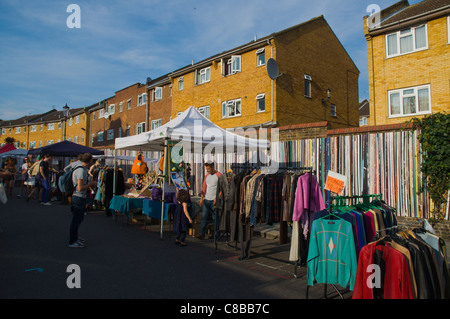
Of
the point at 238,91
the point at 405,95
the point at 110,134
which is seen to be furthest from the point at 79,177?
the point at 110,134

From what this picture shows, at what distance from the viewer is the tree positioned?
786cm

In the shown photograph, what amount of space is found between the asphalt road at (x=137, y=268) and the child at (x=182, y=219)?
25cm

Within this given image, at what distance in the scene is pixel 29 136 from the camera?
57375mm

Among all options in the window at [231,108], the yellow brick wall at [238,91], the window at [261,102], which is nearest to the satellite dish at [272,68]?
the yellow brick wall at [238,91]

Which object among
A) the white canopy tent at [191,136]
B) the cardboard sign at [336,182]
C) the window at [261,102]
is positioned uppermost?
the window at [261,102]

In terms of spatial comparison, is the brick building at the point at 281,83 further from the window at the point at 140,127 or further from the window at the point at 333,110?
the window at the point at 140,127

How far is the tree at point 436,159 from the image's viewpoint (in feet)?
25.8

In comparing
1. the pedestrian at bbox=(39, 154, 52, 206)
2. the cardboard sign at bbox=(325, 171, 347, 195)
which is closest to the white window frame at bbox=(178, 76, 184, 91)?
the pedestrian at bbox=(39, 154, 52, 206)

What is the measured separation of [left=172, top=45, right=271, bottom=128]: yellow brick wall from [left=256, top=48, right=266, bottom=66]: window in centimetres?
27

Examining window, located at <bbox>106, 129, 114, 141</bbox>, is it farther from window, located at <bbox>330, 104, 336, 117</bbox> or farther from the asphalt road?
the asphalt road

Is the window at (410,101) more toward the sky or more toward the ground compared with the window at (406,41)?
more toward the ground

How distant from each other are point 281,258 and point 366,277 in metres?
3.36

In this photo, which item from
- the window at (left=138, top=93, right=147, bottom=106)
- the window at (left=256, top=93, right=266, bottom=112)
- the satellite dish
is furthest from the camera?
the window at (left=138, top=93, right=147, bottom=106)
